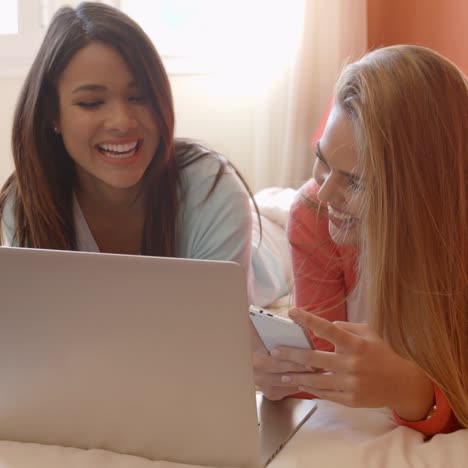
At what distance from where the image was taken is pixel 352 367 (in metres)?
0.92

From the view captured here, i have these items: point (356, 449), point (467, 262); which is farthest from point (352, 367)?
point (467, 262)

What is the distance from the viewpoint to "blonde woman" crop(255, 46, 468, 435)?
3.07 feet

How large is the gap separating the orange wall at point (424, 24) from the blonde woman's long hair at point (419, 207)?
1.62 metres

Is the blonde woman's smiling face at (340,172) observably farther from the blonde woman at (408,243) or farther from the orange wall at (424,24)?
the orange wall at (424,24)

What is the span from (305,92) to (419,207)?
1895 millimetres

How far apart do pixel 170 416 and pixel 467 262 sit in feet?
1.45

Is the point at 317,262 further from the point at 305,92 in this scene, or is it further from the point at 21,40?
the point at 21,40

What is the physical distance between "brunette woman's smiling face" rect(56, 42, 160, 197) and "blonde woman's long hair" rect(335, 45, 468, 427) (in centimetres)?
48

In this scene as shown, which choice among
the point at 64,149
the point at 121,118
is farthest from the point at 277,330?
the point at 64,149

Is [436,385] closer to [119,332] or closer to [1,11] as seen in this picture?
[119,332]

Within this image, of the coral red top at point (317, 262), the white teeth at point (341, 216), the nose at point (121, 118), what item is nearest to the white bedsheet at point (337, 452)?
the white teeth at point (341, 216)

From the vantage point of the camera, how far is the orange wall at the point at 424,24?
255 cm

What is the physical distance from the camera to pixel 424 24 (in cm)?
268

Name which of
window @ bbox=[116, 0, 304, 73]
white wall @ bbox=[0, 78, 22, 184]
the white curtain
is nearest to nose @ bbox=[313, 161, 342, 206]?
the white curtain
